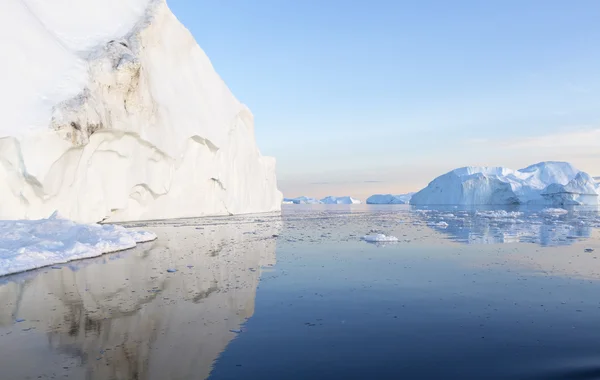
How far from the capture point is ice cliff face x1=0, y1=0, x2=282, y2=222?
17.1 m

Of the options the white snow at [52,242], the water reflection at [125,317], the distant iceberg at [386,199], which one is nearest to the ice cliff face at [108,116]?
the white snow at [52,242]

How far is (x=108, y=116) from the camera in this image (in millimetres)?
20625

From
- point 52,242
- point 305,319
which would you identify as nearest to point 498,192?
point 52,242

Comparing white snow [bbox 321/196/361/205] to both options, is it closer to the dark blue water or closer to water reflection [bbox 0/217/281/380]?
water reflection [bbox 0/217/281/380]

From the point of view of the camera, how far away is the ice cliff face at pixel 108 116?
1706 cm

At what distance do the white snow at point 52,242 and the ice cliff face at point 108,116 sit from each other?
5274 mm

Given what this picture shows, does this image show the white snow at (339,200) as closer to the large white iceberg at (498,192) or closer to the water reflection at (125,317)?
the large white iceberg at (498,192)

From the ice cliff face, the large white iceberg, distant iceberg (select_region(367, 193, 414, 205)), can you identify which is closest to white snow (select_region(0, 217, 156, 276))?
the ice cliff face

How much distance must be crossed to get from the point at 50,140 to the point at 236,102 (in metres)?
25.6

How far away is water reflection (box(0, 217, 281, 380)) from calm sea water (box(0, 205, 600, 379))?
2 cm

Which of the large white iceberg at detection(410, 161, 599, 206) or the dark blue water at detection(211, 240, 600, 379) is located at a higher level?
the large white iceberg at detection(410, 161, 599, 206)

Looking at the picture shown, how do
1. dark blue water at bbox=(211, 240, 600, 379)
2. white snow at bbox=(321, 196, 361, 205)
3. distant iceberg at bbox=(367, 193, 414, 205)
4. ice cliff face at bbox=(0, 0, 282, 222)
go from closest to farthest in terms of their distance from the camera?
dark blue water at bbox=(211, 240, 600, 379) < ice cliff face at bbox=(0, 0, 282, 222) < distant iceberg at bbox=(367, 193, 414, 205) < white snow at bbox=(321, 196, 361, 205)

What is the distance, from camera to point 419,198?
84.4m

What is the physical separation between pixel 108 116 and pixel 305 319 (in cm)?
1874
